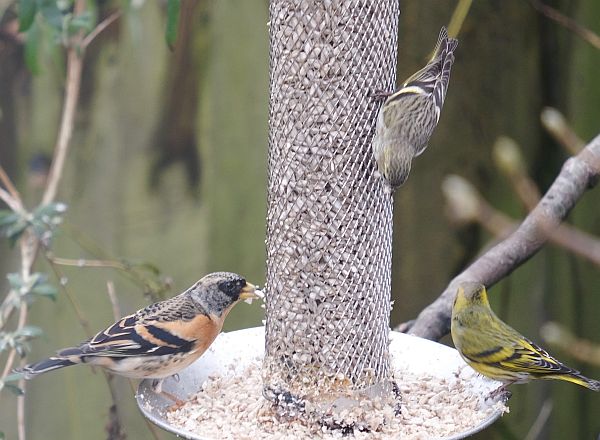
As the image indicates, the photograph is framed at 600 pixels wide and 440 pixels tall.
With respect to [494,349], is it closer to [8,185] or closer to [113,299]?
[113,299]

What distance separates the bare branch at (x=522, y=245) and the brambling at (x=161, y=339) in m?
0.76

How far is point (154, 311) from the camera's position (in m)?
2.71

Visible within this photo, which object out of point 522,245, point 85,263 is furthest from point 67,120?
point 522,245

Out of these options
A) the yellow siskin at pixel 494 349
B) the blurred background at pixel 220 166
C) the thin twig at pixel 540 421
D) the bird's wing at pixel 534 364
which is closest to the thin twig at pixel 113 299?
the blurred background at pixel 220 166

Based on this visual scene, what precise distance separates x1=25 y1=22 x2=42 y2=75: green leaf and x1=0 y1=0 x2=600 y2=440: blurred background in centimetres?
17

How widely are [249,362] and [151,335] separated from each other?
37cm

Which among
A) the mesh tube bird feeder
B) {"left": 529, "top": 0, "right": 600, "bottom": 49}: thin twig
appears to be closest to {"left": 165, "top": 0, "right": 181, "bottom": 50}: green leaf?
the mesh tube bird feeder

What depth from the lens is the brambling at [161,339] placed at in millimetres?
2480

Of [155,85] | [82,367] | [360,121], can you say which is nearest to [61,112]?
[155,85]

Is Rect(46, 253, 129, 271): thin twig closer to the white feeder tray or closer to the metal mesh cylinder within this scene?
the white feeder tray

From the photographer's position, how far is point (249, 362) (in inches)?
109

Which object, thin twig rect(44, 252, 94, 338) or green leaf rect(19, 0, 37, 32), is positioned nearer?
green leaf rect(19, 0, 37, 32)

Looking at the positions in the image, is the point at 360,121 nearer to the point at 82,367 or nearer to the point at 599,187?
the point at 599,187

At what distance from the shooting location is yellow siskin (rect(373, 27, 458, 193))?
2.34 metres
